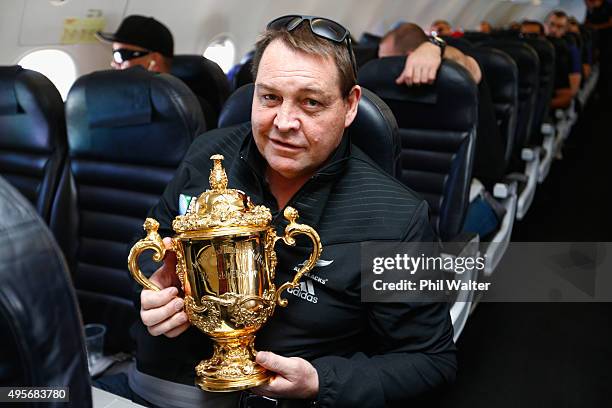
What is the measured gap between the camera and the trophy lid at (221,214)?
106 cm

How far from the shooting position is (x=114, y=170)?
2150 millimetres

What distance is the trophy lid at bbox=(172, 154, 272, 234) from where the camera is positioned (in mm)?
1062

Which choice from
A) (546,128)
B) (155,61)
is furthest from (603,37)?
(155,61)

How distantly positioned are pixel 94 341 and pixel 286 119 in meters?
1.27

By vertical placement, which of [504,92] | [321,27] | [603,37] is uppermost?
[321,27]

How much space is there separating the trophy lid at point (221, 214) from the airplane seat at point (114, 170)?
35.5 inches

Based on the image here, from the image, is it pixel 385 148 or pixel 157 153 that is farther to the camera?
pixel 157 153

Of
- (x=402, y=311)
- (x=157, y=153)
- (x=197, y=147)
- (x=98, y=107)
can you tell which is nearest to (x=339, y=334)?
(x=402, y=311)

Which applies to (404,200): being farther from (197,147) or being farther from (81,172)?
(81,172)

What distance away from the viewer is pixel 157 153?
2.04 m

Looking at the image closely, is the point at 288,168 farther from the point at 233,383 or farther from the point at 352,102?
the point at 233,383

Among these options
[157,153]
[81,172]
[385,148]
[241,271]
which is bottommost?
[81,172]

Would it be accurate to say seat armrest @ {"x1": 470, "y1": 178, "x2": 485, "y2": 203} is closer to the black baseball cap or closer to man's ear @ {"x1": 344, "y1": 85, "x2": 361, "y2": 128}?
man's ear @ {"x1": 344, "y1": 85, "x2": 361, "y2": 128}

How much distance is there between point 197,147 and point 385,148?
481 mm
